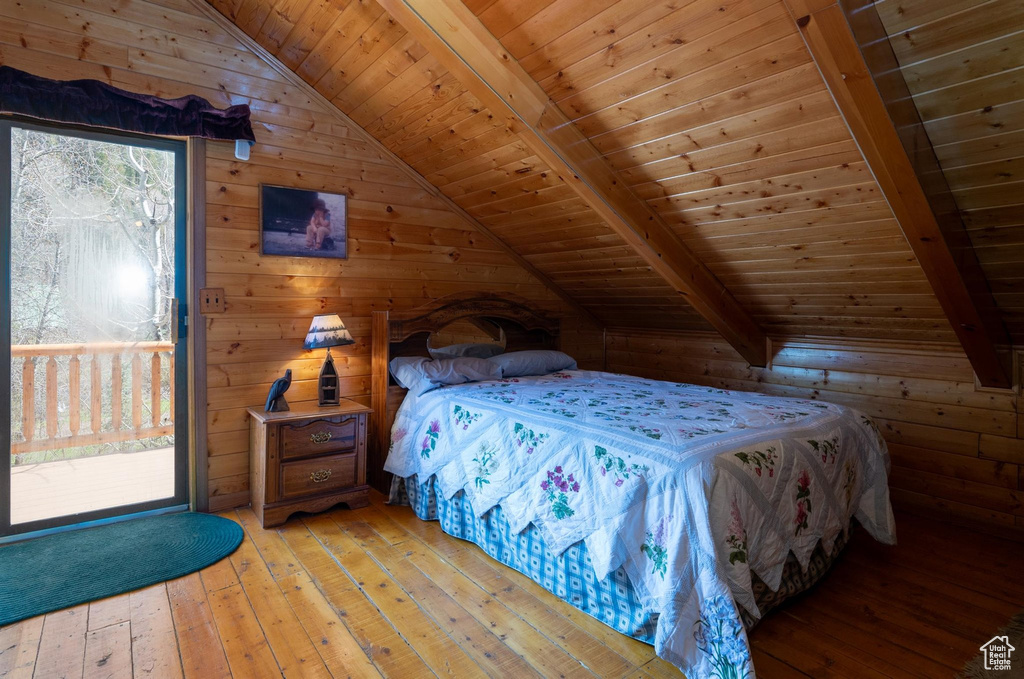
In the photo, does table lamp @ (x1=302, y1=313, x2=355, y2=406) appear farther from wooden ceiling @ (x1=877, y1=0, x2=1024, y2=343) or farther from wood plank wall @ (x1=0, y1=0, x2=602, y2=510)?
wooden ceiling @ (x1=877, y1=0, x2=1024, y2=343)

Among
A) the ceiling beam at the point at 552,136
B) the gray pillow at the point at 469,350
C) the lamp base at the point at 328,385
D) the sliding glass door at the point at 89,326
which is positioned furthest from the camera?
the gray pillow at the point at 469,350

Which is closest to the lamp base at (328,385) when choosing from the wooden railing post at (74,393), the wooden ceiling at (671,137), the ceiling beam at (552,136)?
the wooden railing post at (74,393)

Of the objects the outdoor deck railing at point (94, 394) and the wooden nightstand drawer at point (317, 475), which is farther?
the wooden nightstand drawer at point (317, 475)

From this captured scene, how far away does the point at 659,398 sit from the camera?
2848mm

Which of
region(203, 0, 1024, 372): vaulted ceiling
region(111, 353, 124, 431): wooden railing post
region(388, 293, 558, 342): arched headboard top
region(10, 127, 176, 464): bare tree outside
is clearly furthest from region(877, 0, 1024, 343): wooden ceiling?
region(111, 353, 124, 431): wooden railing post

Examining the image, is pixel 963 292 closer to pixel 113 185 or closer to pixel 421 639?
pixel 421 639

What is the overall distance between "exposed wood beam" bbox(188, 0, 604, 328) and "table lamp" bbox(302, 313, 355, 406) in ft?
3.71

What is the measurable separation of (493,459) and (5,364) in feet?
7.71

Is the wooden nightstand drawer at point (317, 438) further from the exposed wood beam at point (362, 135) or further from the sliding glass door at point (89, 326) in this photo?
the exposed wood beam at point (362, 135)

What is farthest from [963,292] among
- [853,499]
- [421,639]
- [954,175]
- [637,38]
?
[421,639]

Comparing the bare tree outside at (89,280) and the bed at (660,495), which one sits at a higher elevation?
the bare tree outside at (89,280)

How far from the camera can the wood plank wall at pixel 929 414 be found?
289 centimetres

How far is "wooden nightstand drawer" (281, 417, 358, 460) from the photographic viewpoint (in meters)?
2.90

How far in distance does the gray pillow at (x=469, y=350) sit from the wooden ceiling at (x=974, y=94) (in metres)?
2.66
